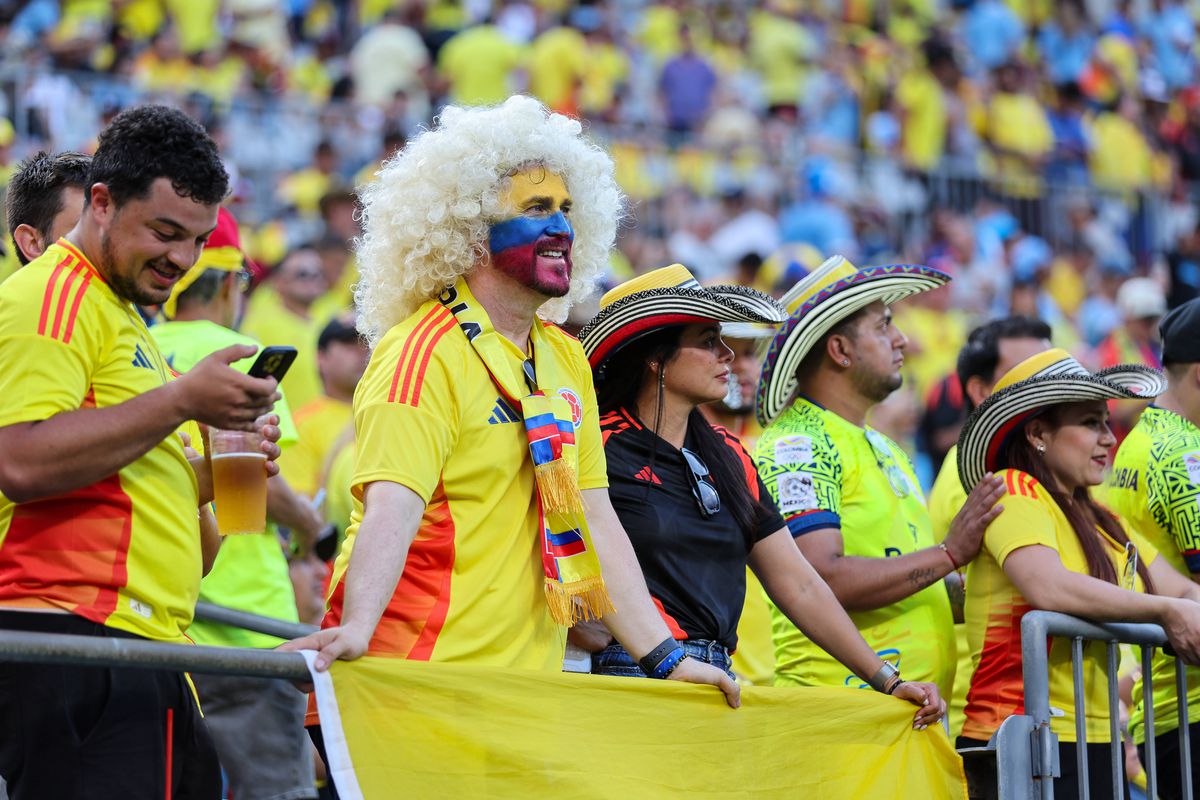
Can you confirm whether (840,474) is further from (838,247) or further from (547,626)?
(838,247)

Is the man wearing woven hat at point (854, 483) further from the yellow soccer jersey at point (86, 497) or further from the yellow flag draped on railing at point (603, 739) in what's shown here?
the yellow soccer jersey at point (86, 497)

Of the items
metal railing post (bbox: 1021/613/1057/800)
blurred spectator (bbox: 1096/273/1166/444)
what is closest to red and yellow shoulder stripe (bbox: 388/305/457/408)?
metal railing post (bbox: 1021/613/1057/800)

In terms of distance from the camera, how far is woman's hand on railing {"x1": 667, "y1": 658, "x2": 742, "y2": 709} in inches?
175

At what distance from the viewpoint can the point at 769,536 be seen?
5.10 metres

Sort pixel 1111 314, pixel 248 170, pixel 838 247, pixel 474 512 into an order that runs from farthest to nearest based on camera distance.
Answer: pixel 1111 314
pixel 838 247
pixel 248 170
pixel 474 512

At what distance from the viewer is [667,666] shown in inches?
175

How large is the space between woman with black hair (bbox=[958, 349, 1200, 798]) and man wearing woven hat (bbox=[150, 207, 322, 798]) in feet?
7.49

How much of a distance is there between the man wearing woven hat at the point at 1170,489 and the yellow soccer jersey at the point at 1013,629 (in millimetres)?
638

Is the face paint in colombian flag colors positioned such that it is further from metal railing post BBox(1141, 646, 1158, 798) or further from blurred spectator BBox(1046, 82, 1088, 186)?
blurred spectator BBox(1046, 82, 1088, 186)

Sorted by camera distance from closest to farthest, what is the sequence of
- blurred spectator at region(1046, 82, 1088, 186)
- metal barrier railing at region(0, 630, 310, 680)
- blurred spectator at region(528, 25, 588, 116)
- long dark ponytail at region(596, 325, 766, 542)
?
metal barrier railing at region(0, 630, 310, 680) < long dark ponytail at region(596, 325, 766, 542) < blurred spectator at region(528, 25, 588, 116) < blurred spectator at region(1046, 82, 1088, 186)

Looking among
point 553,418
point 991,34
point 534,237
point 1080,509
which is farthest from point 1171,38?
point 553,418

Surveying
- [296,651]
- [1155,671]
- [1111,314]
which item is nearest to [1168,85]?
[1111,314]

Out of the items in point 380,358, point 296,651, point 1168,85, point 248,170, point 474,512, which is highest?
point 1168,85

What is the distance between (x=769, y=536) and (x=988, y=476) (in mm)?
824
